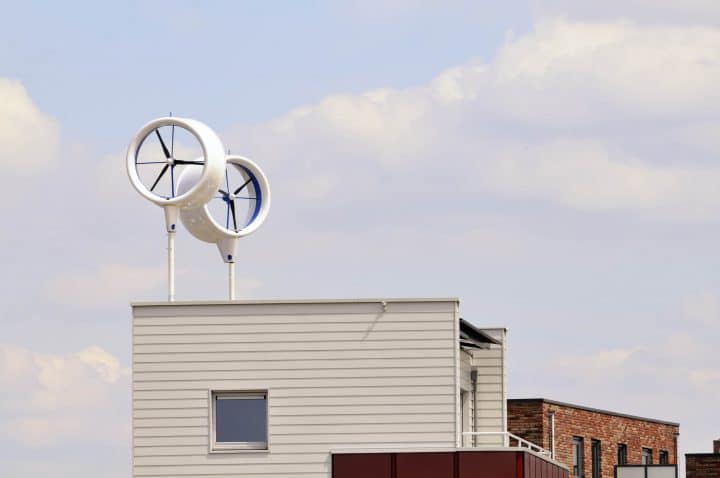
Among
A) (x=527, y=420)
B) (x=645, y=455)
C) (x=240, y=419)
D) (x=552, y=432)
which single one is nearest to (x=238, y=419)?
(x=240, y=419)

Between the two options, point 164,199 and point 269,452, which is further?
point 164,199

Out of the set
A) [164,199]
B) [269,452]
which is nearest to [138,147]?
[164,199]

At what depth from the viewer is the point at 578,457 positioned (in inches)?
2653

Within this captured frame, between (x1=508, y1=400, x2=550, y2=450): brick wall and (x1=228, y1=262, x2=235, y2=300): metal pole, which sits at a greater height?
(x1=228, y1=262, x2=235, y2=300): metal pole

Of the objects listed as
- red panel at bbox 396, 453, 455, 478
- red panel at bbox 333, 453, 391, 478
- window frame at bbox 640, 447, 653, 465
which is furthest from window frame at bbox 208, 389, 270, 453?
window frame at bbox 640, 447, 653, 465

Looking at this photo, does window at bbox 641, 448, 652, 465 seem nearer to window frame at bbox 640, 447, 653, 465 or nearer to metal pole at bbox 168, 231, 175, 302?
window frame at bbox 640, 447, 653, 465

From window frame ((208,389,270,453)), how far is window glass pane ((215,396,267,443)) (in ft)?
0.17

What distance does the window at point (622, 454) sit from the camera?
71.3 meters

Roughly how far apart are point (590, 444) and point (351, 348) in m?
28.4

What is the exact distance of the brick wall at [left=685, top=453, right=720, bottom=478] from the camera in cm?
7344

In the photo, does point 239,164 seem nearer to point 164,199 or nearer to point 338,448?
point 164,199

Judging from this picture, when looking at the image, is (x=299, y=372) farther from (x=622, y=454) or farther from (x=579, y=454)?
(x=622, y=454)

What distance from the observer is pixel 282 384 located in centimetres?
4153

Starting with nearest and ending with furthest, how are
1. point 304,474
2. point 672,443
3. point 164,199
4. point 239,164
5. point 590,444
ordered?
point 304,474 < point 164,199 < point 239,164 < point 590,444 < point 672,443
